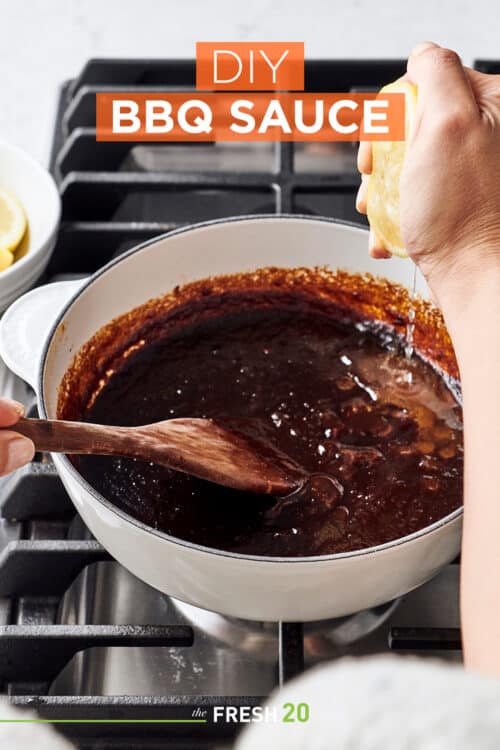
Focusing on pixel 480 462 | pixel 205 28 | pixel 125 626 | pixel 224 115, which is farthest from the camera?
pixel 205 28

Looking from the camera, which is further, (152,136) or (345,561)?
(152,136)

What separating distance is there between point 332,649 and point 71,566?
22cm

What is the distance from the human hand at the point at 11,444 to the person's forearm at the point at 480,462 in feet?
0.93

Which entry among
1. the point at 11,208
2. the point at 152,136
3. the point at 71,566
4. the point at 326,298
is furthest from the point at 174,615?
the point at 152,136

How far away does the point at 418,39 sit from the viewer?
130 centimetres

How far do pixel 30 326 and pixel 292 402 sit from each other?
0.24 metres

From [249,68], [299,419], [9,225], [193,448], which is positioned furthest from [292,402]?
[249,68]

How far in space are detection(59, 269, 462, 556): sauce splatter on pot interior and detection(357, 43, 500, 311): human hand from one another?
0.19 metres

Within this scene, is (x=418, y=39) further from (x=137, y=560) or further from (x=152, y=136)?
(x=137, y=560)

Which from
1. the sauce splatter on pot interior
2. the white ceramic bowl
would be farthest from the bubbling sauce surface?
the white ceramic bowl

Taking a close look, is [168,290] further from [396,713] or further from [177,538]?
[396,713]

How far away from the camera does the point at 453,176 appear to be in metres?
0.67

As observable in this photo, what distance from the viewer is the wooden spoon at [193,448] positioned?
667 mm

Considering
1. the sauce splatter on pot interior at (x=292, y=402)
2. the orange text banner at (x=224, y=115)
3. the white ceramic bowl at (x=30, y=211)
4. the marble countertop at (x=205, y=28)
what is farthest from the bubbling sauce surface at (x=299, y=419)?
the marble countertop at (x=205, y=28)
